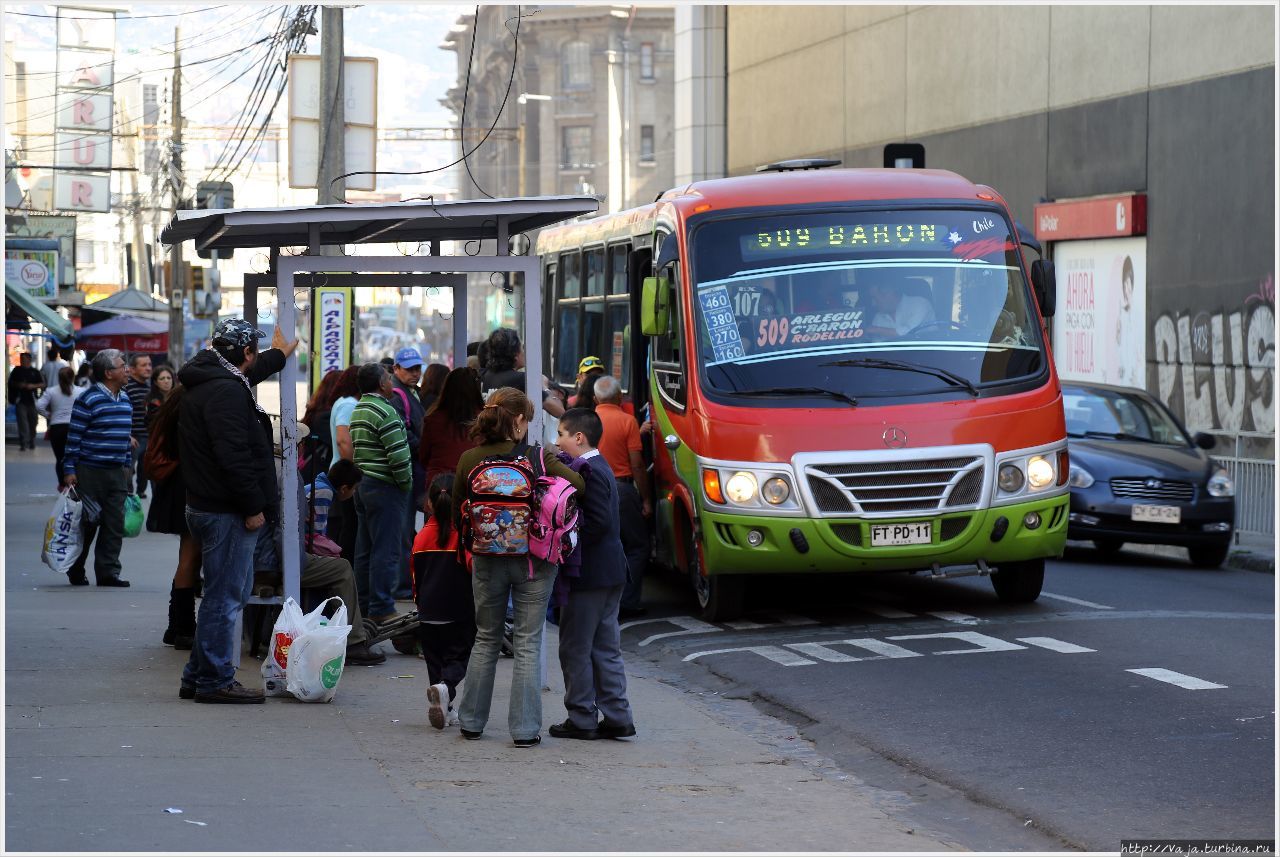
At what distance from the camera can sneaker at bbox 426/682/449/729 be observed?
8656mm

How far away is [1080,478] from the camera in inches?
668

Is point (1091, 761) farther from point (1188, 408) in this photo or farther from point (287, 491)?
point (1188, 408)

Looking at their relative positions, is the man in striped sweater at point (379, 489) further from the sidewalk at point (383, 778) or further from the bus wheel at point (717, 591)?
the bus wheel at point (717, 591)

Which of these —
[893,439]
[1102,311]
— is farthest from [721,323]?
[1102,311]

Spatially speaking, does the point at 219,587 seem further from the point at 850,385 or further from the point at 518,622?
the point at 850,385

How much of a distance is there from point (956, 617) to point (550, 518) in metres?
5.32

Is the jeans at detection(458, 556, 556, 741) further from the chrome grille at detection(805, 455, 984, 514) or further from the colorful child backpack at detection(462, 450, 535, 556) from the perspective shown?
the chrome grille at detection(805, 455, 984, 514)

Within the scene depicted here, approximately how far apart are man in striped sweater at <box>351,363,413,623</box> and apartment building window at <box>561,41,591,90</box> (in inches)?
3309

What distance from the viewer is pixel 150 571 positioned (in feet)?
54.4

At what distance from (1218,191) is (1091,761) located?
54.6 ft

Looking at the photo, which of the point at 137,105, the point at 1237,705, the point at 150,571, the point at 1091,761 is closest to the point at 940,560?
the point at 1237,705

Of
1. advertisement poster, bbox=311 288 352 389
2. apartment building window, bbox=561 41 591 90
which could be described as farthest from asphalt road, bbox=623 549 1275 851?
apartment building window, bbox=561 41 591 90

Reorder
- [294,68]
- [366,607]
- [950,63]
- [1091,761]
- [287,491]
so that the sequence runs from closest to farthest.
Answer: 1. [1091,761]
2. [287,491]
3. [366,607]
4. [294,68]
5. [950,63]

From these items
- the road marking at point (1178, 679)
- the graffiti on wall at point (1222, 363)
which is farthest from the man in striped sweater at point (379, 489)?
the graffiti on wall at point (1222, 363)
